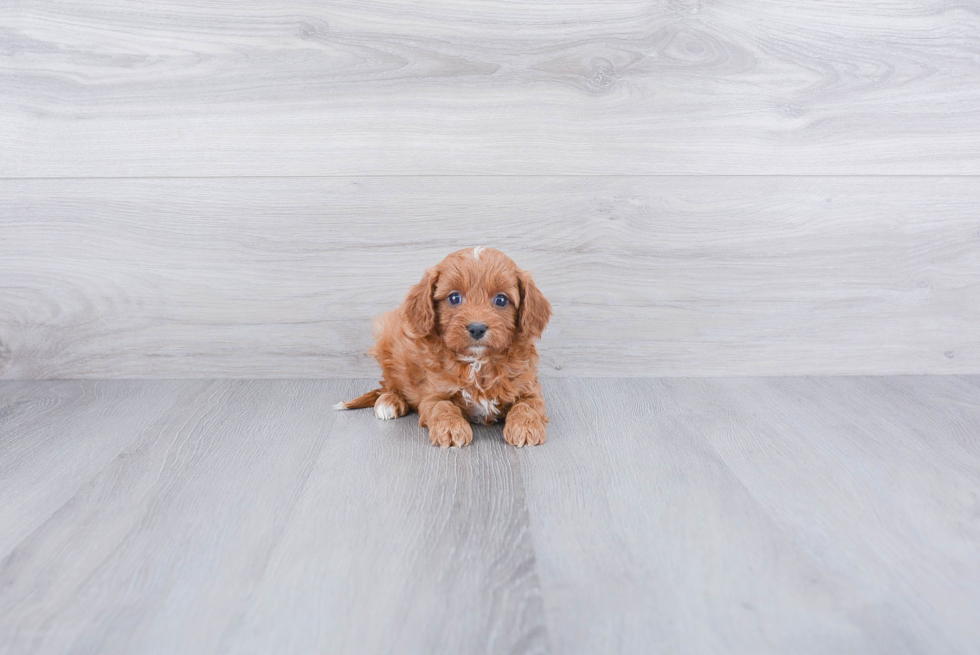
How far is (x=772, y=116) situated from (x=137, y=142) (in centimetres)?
198

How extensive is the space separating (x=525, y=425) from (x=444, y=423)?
199 millimetres

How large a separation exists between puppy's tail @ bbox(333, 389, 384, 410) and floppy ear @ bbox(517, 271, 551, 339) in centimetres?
51

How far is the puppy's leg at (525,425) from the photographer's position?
1.68m

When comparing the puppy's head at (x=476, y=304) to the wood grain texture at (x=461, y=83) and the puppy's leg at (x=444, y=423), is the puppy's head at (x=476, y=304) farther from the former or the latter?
the wood grain texture at (x=461, y=83)

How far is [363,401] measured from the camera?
199 centimetres

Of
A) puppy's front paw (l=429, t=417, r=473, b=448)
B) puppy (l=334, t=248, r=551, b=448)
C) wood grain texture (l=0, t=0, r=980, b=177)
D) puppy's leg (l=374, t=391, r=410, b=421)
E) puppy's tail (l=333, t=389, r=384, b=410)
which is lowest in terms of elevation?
puppy's tail (l=333, t=389, r=384, b=410)

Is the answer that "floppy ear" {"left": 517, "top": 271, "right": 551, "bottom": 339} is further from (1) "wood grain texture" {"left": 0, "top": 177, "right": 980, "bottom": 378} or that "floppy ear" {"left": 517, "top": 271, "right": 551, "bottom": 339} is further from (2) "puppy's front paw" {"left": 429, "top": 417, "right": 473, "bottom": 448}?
(1) "wood grain texture" {"left": 0, "top": 177, "right": 980, "bottom": 378}

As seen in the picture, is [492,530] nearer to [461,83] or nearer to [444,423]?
[444,423]

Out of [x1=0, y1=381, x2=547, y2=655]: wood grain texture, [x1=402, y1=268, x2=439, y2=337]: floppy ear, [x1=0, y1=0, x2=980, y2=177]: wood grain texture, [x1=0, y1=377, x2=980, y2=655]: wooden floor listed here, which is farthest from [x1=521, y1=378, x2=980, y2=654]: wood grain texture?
[x1=0, y1=0, x2=980, y2=177]: wood grain texture

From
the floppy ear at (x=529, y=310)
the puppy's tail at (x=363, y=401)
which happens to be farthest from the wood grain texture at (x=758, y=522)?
the puppy's tail at (x=363, y=401)

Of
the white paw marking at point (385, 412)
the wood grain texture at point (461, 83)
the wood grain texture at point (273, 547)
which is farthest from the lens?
the wood grain texture at point (461, 83)

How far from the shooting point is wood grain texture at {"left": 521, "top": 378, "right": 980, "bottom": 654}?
3.24 ft

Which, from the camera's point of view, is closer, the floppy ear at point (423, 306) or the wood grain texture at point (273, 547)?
the wood grain texture at point (273, 547)

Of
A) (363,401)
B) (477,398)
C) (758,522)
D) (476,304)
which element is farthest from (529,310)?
(758,522)
